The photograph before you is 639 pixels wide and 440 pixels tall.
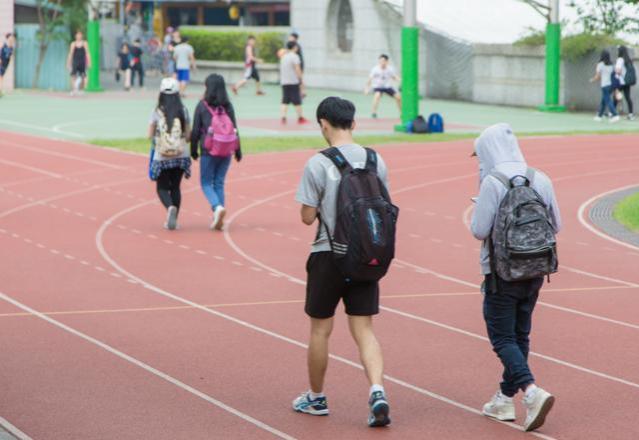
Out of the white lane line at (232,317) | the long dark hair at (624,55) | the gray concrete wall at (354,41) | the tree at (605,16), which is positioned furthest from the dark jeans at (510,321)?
the gray concrete wall at (354,41)

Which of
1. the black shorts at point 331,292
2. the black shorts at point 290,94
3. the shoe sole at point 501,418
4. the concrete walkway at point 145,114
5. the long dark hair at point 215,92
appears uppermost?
the long dark hair at point 215,92

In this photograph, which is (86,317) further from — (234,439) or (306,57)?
(306,57)

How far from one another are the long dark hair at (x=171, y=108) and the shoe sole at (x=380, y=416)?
807 cm

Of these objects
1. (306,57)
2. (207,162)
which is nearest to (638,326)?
(207,162)

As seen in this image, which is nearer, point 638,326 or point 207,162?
point 638,326

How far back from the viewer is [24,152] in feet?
78.4

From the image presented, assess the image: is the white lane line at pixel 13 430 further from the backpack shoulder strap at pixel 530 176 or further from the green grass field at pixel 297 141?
the green grass field at pixel 297 141

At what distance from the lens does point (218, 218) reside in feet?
49.6

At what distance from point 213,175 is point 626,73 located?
1932 centimetres

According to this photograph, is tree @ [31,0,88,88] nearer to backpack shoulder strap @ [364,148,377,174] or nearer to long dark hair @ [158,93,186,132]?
long dark hair @ [158,93,186,132]

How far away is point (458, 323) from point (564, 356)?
130cm

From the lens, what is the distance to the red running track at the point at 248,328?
7.51 m

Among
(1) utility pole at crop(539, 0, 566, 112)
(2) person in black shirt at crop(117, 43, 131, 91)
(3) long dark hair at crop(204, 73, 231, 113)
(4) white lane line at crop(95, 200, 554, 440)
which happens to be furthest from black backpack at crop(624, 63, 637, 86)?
(3) long dark hair at crop(204, 73, 231, 113)

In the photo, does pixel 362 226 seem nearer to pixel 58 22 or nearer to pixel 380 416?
pixel 380 416
